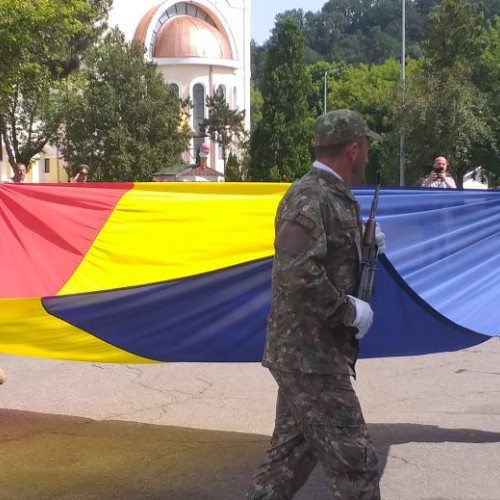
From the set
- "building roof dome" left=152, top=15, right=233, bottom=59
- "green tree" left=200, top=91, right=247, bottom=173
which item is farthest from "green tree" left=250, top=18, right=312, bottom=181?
"building roof dome" left=152, top=15, right=233, bottom=59

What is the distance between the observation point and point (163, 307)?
5074 millimetres

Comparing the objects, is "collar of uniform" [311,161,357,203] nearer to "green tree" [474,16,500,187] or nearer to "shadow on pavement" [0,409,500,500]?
"shadow on pavement" [0,409,500,500]

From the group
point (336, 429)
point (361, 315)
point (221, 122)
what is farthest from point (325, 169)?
point (221, 122)

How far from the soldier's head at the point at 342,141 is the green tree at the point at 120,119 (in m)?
37.8

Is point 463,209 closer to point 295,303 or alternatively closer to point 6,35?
point 295,303

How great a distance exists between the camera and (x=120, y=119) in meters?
41.2

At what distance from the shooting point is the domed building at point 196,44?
209ft

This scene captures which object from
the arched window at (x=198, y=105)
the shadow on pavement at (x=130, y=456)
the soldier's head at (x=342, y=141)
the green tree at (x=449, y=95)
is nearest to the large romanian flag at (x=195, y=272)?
the shadow on pavement at (x=130, y=456)

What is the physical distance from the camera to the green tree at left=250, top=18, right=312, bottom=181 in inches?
2427

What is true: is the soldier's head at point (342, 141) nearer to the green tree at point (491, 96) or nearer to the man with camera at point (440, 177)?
the man with camera at point (440, 177)

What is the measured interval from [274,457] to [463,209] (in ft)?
8.31

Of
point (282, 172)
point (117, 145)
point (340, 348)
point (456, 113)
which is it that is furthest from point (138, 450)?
point (282, 172)

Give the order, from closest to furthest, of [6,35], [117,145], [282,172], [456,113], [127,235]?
[127,235], [6,35], [456,113], [117,145], [282,172]

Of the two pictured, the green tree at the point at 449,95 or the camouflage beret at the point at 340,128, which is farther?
the green tree at the point at 449,95
